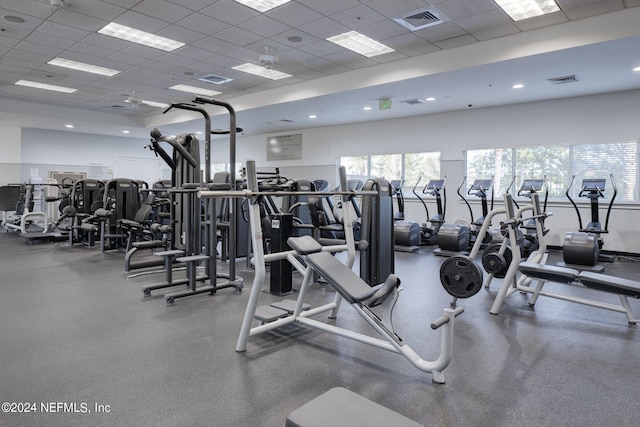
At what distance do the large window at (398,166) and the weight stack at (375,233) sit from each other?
473cm

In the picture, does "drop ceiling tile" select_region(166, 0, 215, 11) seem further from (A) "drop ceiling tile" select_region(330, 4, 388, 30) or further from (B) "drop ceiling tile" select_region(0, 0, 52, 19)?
(B) "drop ceiling tile" select_region(0, 0, 52, 19)

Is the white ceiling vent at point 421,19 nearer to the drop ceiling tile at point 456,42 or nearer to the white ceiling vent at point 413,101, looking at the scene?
the drop ceiling tile at point 456,42

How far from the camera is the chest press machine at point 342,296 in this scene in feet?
7.97

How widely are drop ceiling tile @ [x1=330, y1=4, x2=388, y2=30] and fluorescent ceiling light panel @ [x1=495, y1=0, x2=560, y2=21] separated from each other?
1.49 m

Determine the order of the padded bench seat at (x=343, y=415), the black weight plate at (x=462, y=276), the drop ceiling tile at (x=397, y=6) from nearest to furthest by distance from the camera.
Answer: the padded bench seat at (x=343, y=415) < the black weight plate at (x=462, y=276) < the drop ceiling tile at (x=397, y=6)

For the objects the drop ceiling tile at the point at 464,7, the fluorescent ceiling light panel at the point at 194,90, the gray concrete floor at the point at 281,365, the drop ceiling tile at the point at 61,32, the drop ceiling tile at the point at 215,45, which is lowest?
the gray concrete floor at the point at 281,365

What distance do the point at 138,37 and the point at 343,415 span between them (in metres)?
6.62

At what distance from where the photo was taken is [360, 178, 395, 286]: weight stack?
4594 millimetres

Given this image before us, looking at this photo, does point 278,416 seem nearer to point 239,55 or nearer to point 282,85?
point 239,55

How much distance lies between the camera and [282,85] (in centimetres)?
860

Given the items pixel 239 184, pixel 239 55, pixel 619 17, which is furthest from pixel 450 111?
pixel 239 184

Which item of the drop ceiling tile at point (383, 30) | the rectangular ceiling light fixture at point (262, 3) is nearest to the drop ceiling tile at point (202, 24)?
the rectangular ceiling light fixture at point (262, 3)

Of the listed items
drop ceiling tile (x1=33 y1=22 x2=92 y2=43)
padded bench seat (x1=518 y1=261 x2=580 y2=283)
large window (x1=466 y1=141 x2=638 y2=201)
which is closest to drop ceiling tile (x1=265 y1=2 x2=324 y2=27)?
drop ceiling tile (x1=33 y1=22 x2=92 y2=43)

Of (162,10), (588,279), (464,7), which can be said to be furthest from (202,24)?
(588,279)
